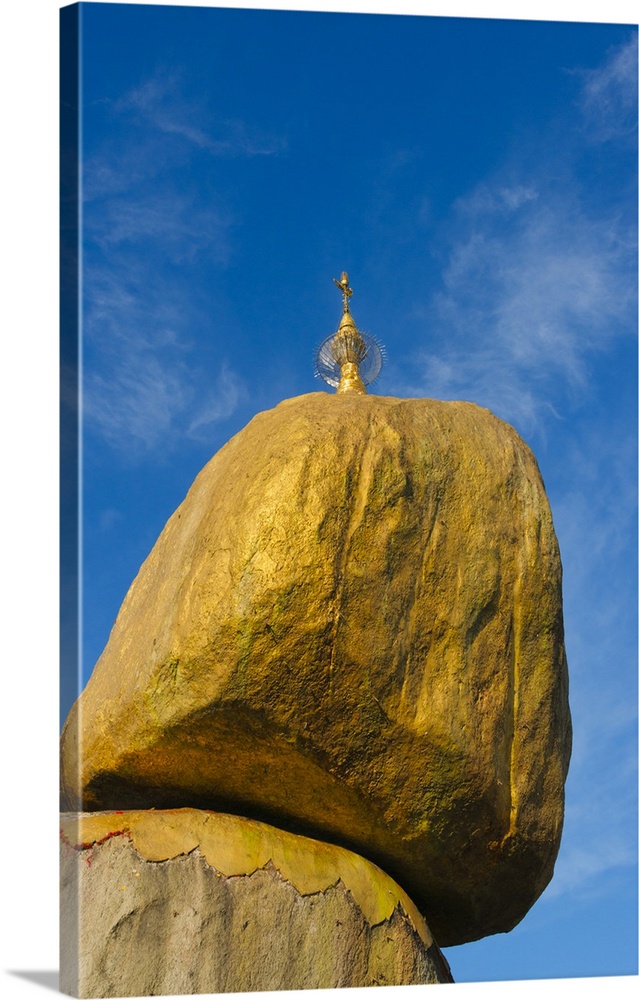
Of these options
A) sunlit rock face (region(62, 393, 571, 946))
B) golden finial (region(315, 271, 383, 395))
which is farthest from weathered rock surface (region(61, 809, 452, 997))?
golden finial (region(315, 271, 383, 395))

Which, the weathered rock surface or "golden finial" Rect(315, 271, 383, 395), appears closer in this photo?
the weathered rock surface

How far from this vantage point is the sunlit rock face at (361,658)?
7109 mm

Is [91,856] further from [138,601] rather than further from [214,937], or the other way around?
[138,601]

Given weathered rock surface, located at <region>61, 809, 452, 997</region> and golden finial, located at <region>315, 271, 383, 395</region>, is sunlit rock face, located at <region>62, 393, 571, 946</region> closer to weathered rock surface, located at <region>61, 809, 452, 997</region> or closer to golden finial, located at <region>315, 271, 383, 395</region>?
weathered rock surface, located at <region>61, 809, 452, 997</region>

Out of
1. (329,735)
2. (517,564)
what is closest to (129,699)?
(329,735)

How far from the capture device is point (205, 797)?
24.9ft

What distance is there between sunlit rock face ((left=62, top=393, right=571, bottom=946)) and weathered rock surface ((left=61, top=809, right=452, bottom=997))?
0.30 metres

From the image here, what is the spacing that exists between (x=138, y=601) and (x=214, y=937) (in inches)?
84.7

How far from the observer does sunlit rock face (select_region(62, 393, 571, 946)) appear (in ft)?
23.3

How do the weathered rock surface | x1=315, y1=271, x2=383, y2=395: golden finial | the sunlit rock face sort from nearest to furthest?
the weathered rock surface < the sunlit rock face < x1=315, y1=271, x2=383, y2=395: golden finial

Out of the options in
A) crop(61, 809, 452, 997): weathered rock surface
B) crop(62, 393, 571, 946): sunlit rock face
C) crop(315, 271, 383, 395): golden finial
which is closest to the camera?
crop(61, 809, 452, 997): weathered rock surface

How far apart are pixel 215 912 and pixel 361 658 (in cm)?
141

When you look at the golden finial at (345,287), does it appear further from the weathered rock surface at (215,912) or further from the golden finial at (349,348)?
the weathered rock surface at (215,912)

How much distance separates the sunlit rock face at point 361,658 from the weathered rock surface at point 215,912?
30 centimetres
